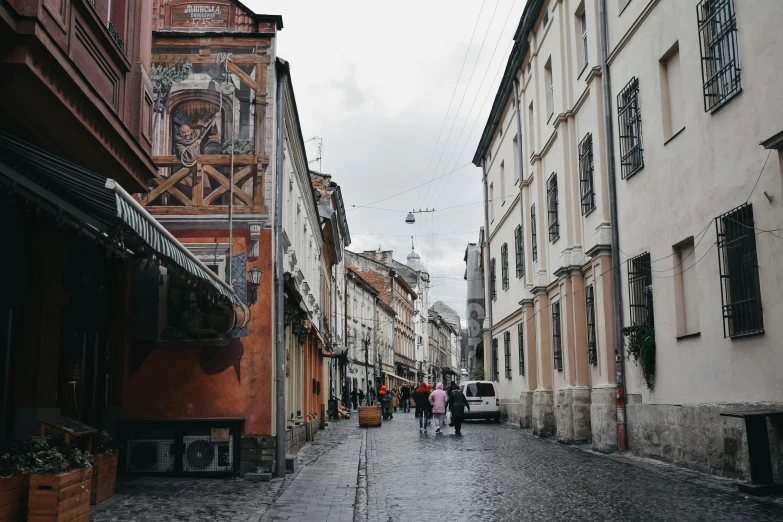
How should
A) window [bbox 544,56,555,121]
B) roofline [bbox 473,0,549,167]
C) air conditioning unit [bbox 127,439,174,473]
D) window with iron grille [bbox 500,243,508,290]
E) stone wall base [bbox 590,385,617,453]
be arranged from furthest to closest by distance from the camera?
1. window with iron grille [bbox 500,243,508,290]
2. roofline [bbox 473,0,549,167]
3. window [bbox 544,56,555,121]
4. stone wall base [bbox 590,385,617,453]
5. air conditioning unit [bbox 127,439,174,473]

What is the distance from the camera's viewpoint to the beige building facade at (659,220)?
436 inches

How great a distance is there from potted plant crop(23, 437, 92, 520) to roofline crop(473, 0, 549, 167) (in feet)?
62.2

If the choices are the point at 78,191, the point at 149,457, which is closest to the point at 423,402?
the point at 149,457

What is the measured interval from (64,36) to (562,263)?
15.0 meters

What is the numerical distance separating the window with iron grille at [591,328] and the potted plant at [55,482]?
12948mm

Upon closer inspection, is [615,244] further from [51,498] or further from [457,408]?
[51,498]

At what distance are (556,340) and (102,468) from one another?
14.7 m

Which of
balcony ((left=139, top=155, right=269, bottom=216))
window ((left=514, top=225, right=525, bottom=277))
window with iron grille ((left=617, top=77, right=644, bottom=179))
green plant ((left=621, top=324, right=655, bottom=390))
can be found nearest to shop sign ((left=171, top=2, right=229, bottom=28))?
balcony ((left=139, top=155, right=269, bottom=216))

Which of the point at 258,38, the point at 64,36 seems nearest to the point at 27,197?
the point at 64,36

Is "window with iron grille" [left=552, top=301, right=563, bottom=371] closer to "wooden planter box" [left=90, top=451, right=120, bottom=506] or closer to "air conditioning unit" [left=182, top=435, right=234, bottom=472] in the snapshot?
"air conditioning unit" [left=182, top=435, right=234, bottom=472]

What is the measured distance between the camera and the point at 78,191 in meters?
7.63

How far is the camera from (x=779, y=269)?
34.2 feet

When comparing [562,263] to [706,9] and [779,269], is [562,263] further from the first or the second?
[779,269]

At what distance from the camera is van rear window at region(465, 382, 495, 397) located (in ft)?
102
